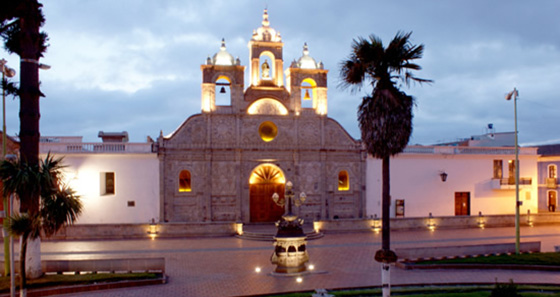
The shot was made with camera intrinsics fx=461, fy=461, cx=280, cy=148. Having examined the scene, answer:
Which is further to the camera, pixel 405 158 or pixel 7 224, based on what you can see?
pixel 405 158

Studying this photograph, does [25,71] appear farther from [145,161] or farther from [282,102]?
[282,102]

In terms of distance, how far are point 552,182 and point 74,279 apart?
136 ft

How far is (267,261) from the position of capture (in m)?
20.6

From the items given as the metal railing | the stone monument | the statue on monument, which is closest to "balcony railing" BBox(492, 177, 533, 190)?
the metal railing

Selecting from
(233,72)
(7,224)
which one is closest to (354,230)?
(233,72)

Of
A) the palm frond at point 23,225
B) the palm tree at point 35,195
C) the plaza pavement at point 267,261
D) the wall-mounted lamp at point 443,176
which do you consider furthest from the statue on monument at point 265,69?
the palm frond at point 23,225

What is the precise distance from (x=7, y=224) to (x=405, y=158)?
27606 mm

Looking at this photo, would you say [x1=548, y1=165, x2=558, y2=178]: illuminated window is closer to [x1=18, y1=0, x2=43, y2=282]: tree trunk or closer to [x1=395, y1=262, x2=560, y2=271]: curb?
[x1=395, y1=262, x2=560, y2=271]: curb

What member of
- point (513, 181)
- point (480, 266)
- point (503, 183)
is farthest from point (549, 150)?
point (480, 266)

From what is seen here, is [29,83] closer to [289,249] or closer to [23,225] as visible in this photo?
[23,225]

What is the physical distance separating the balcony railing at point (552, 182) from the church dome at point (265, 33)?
28257mm

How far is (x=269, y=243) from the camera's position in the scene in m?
25.8

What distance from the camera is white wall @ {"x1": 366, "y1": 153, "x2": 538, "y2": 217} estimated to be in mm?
34656

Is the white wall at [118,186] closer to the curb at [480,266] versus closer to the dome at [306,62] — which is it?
the dome at [306,62]
